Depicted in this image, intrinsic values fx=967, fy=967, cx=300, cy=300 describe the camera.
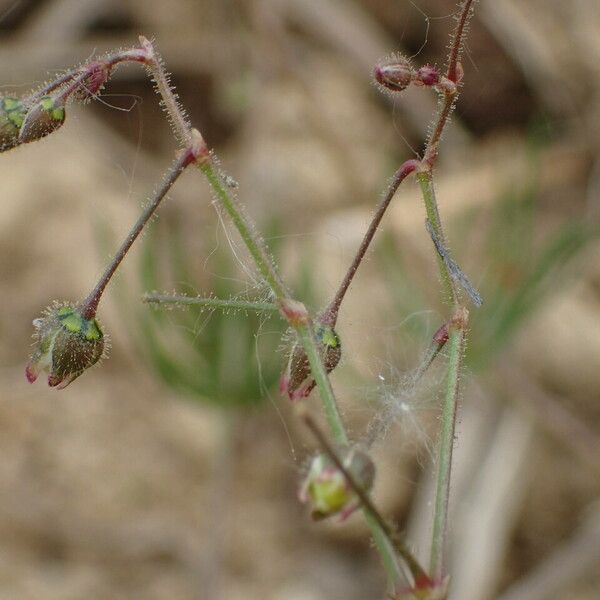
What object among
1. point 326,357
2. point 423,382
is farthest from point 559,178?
point 326,357

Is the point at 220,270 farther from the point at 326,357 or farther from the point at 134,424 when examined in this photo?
the point at 326,357

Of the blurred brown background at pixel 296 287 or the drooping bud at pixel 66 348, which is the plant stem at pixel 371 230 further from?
the blurred brown background at pixel 296 287

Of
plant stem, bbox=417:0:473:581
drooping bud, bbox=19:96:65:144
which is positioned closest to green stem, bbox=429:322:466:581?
plant stem, bbox=417:0:473:581

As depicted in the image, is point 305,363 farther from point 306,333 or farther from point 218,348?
point 218,348


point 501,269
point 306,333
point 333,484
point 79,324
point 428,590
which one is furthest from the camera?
point 501,269

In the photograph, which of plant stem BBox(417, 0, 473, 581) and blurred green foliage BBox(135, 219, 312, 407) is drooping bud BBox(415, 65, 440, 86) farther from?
blurred green foliage BBox(135, 219, 312, 407)

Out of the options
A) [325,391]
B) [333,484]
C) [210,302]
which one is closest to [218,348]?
[210,302]
